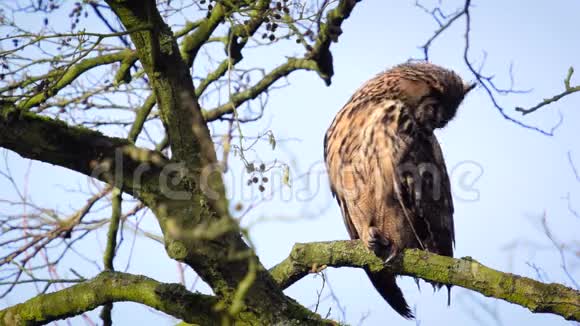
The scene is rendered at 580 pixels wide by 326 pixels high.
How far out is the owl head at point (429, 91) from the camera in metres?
4.88

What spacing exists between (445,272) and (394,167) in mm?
1019

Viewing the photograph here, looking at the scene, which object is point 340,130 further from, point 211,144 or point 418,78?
point 211,144

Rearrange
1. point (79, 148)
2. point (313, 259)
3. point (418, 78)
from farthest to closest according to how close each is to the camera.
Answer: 1. point (418, 78)
2. point (313, 259)
3. point (79, 148)

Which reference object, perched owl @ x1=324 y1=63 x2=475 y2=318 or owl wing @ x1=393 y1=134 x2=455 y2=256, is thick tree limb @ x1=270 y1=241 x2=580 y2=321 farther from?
owl wing @ x1=393 y1=134 x2=455 y2=256

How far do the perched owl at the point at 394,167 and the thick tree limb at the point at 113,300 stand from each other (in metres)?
1.17

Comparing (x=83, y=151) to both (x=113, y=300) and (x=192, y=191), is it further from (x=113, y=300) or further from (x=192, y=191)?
(x=113, y=300)

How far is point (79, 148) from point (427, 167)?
2.31 m

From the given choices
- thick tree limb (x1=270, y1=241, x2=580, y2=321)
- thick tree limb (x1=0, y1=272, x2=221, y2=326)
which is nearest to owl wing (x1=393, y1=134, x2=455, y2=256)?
thick tree limb (x1=270, y1=241, x2=580, y2=321)

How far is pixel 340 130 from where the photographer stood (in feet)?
15.6

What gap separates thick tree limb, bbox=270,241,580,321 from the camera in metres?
3.31

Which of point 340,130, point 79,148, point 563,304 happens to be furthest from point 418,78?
point 79,148

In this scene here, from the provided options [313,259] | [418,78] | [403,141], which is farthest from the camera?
[418,78]

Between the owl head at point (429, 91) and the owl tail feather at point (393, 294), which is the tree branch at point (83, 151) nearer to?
the owl tail feather at point (393, 294)

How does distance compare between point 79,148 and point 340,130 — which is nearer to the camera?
point 79,148
